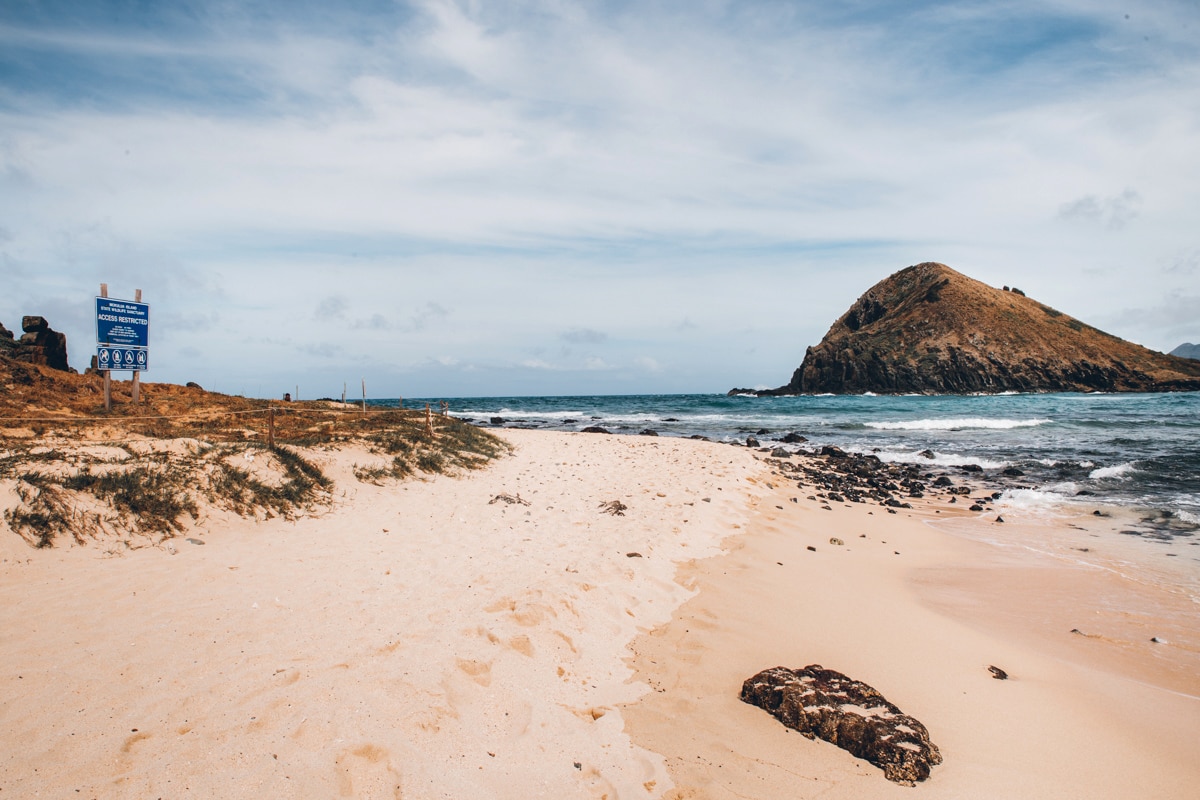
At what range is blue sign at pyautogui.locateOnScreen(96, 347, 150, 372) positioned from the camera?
45.8 ft

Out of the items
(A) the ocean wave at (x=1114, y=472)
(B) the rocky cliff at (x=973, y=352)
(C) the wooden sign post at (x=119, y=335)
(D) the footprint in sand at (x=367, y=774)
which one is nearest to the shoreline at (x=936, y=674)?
(D) the footprint in sand at (x=367, y=774)

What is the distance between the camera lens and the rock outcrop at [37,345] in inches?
727

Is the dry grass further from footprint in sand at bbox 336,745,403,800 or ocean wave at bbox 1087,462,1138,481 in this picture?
ocean wave at bbox 1087,462,1138,481

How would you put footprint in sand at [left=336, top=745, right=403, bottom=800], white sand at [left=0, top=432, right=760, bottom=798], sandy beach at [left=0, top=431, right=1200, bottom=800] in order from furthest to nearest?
sandy beach at [left=0, top=431, right=1200, bottom=800] → white sand at [left=0, top=432, right=760, bottom=798] → footprint in sand at [left=336, top=745, right=403, bottom=800]

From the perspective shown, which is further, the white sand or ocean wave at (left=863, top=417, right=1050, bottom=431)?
ocean wave at (left=863, top=417, right=1050, bottom=431)

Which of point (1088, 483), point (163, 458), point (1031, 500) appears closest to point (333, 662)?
point (163, 458)

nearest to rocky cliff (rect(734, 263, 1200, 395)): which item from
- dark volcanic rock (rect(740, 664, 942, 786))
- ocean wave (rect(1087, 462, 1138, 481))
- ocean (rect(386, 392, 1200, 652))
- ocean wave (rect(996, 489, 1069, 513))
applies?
ocean (rect(386, 392, 1200, 652))

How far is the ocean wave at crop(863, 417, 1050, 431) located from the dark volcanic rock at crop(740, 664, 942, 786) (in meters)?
32.8

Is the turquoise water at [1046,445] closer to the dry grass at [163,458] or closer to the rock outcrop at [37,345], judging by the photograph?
the dry grass at [163,458]

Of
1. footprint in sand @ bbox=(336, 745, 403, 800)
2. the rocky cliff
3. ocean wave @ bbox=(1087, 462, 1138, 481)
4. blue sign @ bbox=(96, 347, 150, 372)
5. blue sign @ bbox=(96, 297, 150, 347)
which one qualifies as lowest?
footprint in sand @ bbox=(336, 745, 403, 800)

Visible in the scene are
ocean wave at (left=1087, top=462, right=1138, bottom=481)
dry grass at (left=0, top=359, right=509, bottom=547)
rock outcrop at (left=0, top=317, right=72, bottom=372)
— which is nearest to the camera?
dry grass at (left=0, top=359, right=509, bottom=547)

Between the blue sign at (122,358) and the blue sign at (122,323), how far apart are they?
14cm

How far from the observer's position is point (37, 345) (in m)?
19.3

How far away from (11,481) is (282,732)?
282 inches
